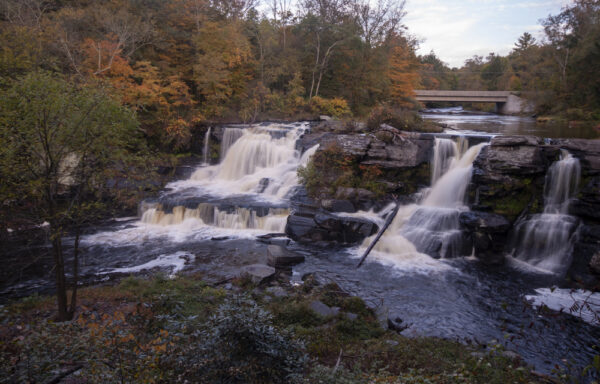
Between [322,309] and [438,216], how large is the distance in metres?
7.71

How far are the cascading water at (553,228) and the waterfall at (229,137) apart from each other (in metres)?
16.0

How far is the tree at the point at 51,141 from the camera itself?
21.7 ft

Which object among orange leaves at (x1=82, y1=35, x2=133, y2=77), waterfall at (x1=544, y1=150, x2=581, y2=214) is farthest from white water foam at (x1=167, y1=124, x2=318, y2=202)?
waterfall at (x1=544, y1=150, x2=581, y2=214)

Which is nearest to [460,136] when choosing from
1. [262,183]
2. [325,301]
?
[262,183]

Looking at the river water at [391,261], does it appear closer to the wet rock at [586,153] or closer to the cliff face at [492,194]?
the cliff face at [492,194]

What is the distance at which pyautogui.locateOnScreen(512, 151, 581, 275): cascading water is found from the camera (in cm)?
1184

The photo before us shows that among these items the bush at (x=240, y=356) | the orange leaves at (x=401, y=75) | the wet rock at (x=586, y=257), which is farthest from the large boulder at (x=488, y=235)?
the orange leaves at (x=401, y=75)

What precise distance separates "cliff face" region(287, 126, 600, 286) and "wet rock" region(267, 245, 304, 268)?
6.87ft

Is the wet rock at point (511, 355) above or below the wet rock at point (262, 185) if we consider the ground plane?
below

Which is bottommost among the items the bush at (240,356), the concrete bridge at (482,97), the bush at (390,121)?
the bush at (240,356)

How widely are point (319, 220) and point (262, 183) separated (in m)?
5.46

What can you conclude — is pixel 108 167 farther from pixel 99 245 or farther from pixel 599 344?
pixel 599 344

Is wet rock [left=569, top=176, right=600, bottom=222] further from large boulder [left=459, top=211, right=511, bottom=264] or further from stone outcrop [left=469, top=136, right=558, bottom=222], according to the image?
large boulder [left=459, top=211, right=511, bottom=264]

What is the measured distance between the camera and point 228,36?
85.4ft
